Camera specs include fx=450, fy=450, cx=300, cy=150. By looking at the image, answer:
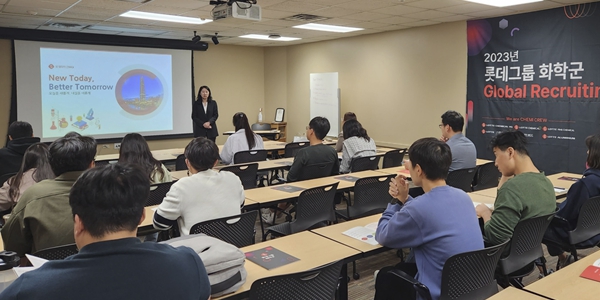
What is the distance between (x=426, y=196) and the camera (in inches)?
81.6

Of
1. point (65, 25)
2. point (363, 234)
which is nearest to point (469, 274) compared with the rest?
point (363, 234)

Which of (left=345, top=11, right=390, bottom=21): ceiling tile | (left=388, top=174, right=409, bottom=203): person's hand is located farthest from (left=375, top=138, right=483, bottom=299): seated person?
(left=345, top=11, right=390, bottom=21): ceiling tile

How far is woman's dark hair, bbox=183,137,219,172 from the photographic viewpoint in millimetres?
2689

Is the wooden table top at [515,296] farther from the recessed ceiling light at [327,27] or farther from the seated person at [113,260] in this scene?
the recessed ceiling light at [327,27]

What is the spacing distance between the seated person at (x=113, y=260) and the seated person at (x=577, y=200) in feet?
9.23

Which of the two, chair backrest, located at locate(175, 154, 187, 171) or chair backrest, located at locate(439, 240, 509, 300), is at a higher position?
chair backrest, located at locate(175, 154, 187, 171)

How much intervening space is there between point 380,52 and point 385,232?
679 cm

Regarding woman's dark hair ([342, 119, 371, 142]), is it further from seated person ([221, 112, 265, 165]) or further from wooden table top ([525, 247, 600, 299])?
wooden table top ([525, 247, 600, 299])

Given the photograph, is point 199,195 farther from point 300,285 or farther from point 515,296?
point 515,296

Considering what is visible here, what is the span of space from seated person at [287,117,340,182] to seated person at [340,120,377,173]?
17.7 inches

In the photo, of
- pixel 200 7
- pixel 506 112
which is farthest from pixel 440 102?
pixel 200 7

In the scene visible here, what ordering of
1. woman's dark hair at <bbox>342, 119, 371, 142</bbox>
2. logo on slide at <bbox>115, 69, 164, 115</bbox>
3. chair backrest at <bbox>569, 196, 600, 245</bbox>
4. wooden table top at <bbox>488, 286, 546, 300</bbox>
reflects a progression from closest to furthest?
wooden table top at <bbox>488, 286, 546, 300</bbox> → chair backrest at <bbox>569, 196, 600, 245</bbox> → woman's dark hair at <bbox>342, 119, 371, 142</bbox> → logo on slide at <bbox>115, 69, 164, 115</bbox>

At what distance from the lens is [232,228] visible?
2.64m

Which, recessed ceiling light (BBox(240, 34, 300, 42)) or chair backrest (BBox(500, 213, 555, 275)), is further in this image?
recessed ceiling light (BBox(240, 34, 300, 42))
